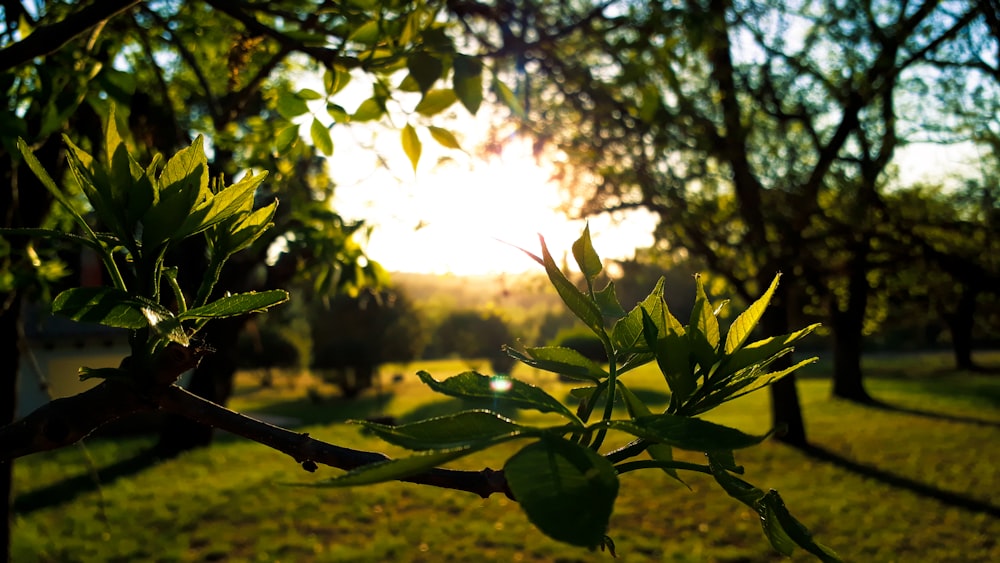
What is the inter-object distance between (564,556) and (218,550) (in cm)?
436

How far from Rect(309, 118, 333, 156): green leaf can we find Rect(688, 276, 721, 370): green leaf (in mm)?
1360

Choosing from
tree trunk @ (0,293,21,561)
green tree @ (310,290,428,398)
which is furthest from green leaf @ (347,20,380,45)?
green tree @ (310,290,428,398)

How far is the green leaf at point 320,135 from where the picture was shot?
6.41ft

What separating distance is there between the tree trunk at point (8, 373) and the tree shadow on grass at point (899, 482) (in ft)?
40.3

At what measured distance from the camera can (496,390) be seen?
0.73 meters

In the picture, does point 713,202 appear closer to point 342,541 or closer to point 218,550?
point 342,541

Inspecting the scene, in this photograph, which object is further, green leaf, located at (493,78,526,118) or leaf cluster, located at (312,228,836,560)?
green leaf, located at (493,78,526,118)

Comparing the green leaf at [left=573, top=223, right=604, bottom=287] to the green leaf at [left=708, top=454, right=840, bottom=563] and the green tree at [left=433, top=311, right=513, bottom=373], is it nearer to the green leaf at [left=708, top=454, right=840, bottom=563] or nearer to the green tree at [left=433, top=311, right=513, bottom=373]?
the green leaf at [left=708, top=454, right=840, bottom=563]

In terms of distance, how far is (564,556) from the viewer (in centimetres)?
898

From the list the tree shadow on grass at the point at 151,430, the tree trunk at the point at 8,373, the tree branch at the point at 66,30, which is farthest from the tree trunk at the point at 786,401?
the tree branch at the point at 66,30

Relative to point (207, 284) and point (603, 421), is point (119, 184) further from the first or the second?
point (603, 421)

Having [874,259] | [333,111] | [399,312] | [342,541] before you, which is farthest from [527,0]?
[399,312]

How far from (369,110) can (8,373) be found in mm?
3221

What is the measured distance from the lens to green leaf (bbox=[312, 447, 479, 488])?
1.78 feet
